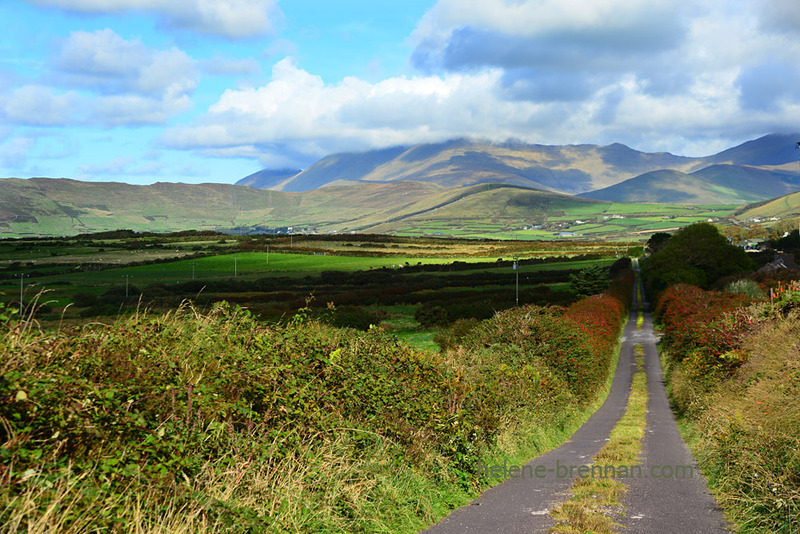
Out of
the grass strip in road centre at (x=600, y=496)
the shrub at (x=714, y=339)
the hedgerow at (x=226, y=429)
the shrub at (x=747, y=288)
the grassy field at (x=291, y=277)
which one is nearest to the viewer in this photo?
the hedgerow at (x=226, y=429)

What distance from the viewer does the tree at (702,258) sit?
270 feet

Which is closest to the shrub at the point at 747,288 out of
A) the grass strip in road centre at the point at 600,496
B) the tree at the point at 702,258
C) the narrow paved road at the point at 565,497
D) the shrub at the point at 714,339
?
the shrub at the point at 714,339

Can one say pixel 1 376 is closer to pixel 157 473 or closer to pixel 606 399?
pixel 157 473

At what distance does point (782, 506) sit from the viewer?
8438 mm

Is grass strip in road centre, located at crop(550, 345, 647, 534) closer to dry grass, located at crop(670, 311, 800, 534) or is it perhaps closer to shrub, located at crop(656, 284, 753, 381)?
dry grass, located at crop(670, 311, 800, 534)

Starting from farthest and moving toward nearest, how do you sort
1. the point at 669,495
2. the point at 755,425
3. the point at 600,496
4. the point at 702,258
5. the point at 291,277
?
the point at 291,277 < the point at 702,258 < the point at 755,425 < the point at 669,495 < the point at 600,496

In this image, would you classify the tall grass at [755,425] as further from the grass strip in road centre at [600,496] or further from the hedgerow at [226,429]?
the hedgerow at [226,429]

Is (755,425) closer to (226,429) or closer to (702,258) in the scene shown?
(226,429)

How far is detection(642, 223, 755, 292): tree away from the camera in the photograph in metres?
82.2

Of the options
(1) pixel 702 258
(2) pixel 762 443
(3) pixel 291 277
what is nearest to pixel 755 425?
(2) pixel 762 443

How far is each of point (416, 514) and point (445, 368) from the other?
5359mm

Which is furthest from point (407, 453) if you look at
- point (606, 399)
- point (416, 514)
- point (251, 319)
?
point (606, 399)

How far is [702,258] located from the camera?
8438 cm

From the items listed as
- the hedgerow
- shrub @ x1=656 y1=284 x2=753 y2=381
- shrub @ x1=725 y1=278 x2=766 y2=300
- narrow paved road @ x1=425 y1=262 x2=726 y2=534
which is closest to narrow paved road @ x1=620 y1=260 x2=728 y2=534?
narrow paved road @ x1=425 y1=262 x2=726 y2=534
